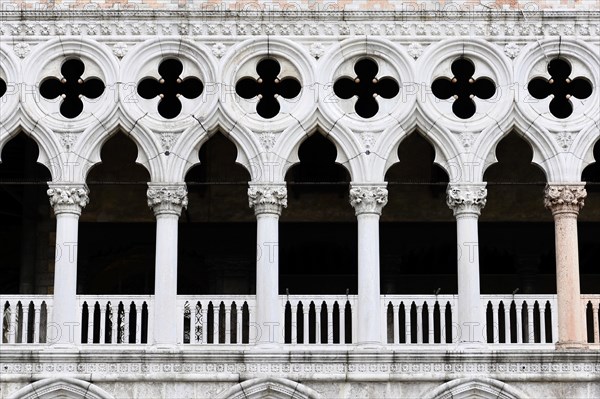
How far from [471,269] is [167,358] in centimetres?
386

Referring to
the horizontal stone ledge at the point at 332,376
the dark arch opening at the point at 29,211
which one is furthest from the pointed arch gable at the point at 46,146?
the horizontal stone ledge at the point at 332,376

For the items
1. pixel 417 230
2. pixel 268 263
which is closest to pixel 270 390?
pixel 268 263

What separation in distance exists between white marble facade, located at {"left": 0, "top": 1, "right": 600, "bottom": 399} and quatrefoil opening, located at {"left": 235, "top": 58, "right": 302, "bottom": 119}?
27 cm

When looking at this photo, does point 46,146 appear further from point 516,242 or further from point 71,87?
point 516,242

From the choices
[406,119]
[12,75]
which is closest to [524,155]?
[406,119]

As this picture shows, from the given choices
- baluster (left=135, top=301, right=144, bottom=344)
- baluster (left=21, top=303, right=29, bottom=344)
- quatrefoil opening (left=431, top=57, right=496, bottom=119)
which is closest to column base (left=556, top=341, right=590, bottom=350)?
quatrefoil opening (left=431, top=57, right=496, bottom=119)

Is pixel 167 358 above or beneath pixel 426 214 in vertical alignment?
beneath

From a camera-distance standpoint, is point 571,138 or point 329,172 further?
point 329,172

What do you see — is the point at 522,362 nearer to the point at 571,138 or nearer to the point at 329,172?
the point at 571,138

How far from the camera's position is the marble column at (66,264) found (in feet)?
64.4

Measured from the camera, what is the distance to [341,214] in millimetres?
23297

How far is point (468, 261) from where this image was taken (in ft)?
64.6

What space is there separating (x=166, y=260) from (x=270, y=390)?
2.05m

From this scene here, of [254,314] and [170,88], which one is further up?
[170,88]
